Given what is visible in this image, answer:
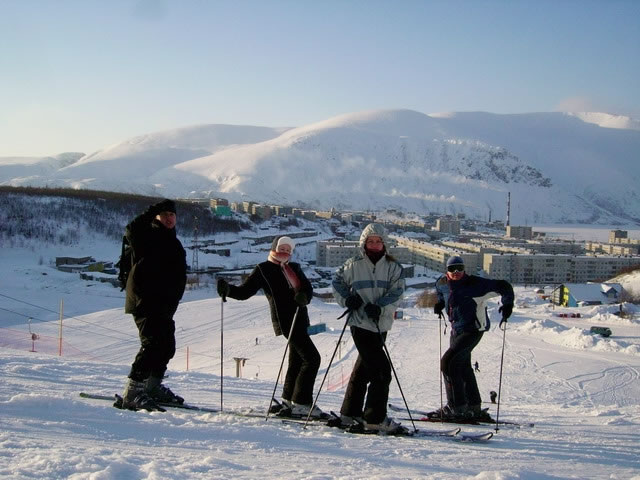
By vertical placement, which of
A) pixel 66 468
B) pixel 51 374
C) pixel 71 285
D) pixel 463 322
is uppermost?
pixel 463 322

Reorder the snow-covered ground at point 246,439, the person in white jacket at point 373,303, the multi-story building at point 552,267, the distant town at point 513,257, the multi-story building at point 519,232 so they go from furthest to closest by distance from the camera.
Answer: the multi-story building at point 519,232 → the multi-story building at point 552,267 → the distant town at point 513,257 → the person in white jacket at point 373,303 → the snow-covered ground at point 246,439

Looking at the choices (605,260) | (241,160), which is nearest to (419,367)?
(605,260)

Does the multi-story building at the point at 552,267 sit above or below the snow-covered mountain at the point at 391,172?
below

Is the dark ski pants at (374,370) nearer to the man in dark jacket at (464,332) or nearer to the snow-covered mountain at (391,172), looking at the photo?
the man in dark jacket at (464,332)

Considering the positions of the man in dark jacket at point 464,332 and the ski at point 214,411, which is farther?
the man in dark jacket at point 464,332

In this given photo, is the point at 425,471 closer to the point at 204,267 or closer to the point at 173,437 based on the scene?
the point at 173,437

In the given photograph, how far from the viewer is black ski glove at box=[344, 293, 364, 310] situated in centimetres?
326

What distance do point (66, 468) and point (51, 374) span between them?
9.66 feet

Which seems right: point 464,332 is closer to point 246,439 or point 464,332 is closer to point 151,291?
point 246,439

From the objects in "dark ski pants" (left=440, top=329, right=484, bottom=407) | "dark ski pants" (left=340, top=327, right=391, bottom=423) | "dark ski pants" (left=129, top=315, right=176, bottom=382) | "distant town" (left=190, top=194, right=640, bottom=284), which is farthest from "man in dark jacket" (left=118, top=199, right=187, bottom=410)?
"distant town" (left=190, top=194, right=640, bottom=284)

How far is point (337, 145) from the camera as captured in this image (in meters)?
165

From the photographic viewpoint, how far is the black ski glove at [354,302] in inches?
128

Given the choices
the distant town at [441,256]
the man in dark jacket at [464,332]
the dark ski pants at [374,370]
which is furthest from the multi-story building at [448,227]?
the dark ski pants at [374,370]

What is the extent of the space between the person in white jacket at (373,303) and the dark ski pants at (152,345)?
114 cm
